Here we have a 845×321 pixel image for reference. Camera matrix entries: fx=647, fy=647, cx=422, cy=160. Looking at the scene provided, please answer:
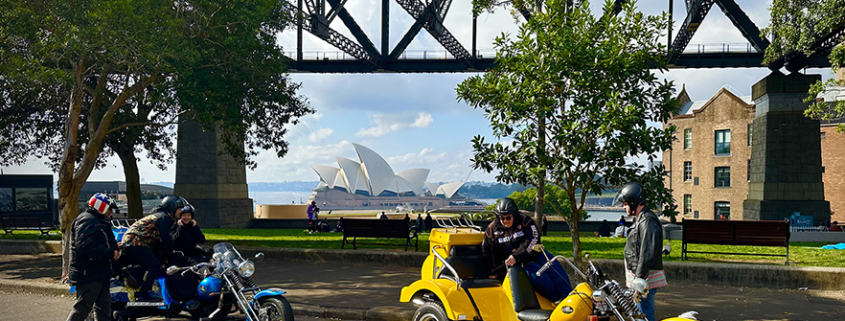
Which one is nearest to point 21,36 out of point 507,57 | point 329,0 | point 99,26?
point 99,26

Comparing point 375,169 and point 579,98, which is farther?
point 375,169

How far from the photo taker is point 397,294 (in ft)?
32.5

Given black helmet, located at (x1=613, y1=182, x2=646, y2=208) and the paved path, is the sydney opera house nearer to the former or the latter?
the paved path

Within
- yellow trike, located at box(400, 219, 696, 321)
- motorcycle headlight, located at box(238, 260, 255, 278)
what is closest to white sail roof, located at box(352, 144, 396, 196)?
yellow trike, located at box(400, 219, 696, 321)

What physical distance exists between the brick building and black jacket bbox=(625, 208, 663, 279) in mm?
47288

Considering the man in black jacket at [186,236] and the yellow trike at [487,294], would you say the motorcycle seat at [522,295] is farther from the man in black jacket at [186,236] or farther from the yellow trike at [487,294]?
the man in black jacket at [186,236]

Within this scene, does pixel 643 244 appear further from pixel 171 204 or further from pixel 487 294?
pixel 171 204

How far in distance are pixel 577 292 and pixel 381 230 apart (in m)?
10.0

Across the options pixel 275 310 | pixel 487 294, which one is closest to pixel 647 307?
pixel 487 294

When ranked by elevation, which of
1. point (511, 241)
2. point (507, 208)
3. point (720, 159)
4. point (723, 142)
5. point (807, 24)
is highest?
point (807, 24)

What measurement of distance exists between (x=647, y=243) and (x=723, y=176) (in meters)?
54.0

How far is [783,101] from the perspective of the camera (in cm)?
3017

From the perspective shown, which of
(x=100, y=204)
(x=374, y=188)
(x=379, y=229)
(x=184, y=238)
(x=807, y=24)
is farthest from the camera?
(x=374, y=188)

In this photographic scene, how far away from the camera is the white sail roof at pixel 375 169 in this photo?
127938 mm
